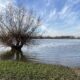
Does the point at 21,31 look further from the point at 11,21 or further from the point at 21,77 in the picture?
the point at 21,77

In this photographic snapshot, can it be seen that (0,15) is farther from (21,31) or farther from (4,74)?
(4,74)

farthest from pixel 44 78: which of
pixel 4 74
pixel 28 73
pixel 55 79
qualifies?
pixel 4 74

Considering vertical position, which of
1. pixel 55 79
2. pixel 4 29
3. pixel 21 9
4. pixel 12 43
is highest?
pixel 21 9

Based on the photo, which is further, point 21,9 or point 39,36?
point 39,36

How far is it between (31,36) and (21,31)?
1271 mm

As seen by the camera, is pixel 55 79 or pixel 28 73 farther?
pixel 28 73

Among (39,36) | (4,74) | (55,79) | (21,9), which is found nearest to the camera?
(55,79)

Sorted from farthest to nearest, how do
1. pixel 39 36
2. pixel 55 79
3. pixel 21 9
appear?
pixel 39 36
pixel 21 9
pixel 55 79

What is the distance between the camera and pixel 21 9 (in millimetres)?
24328

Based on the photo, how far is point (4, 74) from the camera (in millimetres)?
8555

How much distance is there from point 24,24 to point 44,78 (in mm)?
17859

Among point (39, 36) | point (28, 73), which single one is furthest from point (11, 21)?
point (28, 73)

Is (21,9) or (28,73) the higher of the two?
(21,9)

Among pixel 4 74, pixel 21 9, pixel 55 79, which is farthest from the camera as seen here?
pixel 21 9
